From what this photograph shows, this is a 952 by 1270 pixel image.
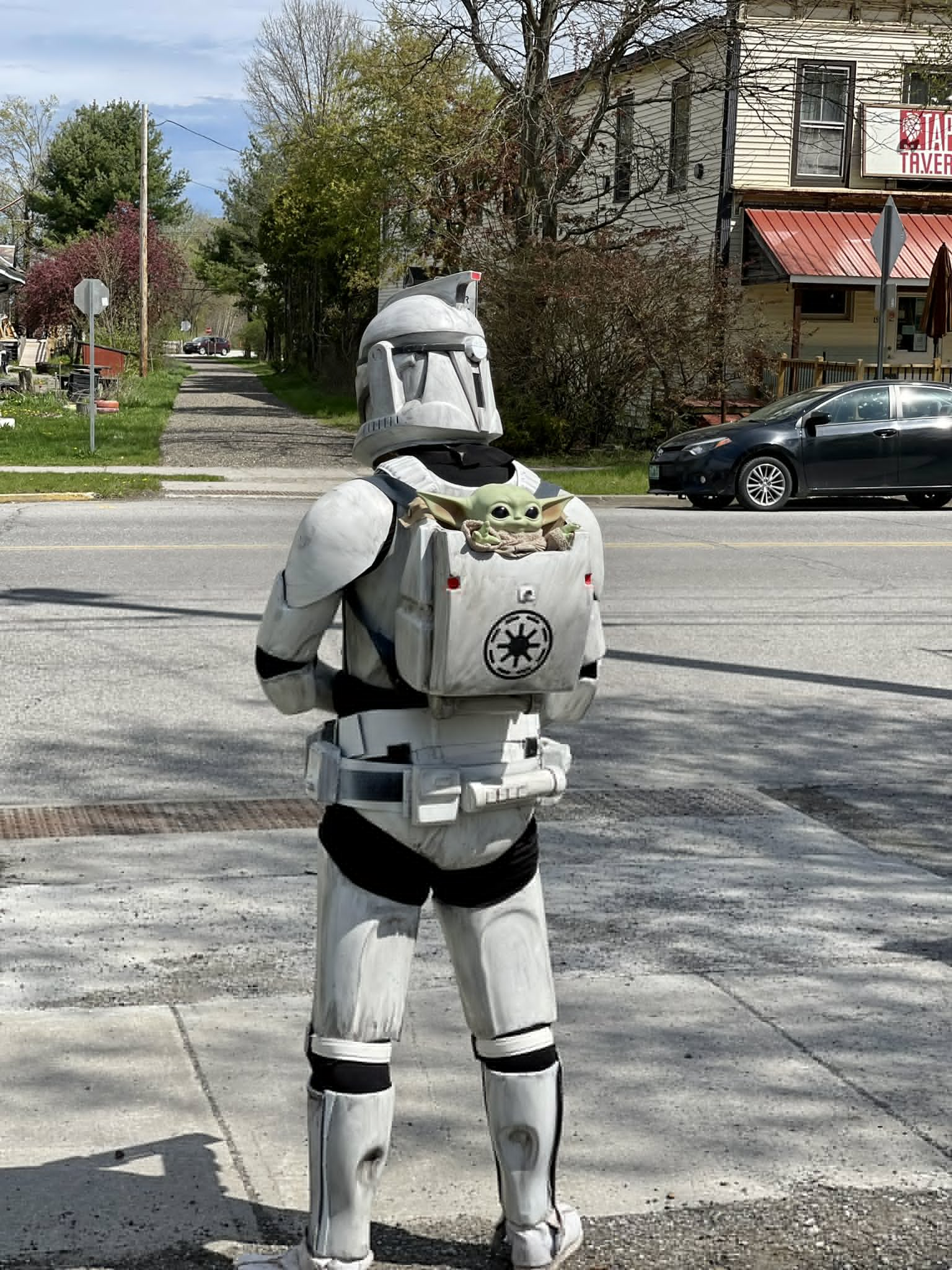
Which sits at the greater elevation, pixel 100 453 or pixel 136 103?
pixel 136 103

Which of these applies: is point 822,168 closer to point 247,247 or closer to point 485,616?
point 485,616

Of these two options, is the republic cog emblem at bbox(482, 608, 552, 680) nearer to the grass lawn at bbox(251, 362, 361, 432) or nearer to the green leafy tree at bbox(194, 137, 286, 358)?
the grass lawn at bbox(251, 362, 361, 432)

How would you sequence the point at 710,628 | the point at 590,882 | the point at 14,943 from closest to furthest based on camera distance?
the point at 14,943 → the point at 590,882 → the point at 710,628

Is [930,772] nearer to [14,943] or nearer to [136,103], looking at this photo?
[14,943]

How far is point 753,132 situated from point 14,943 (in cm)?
2802

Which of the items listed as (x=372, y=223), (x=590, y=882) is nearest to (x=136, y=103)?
(x=372, y=223)

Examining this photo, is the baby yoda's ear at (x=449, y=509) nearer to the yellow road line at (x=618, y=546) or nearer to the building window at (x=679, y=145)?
the yellow road line at (x=618, y=546)

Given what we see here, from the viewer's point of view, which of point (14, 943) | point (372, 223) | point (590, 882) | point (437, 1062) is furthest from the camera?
point (372, 223)

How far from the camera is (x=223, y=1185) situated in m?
3.48

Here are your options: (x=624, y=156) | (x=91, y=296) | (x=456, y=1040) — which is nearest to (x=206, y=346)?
(x=624, y=156)

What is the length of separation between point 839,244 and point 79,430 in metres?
13.4

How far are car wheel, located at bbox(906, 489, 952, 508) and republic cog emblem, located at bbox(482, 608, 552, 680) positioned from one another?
18.2 m

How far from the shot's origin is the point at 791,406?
64.8 feet

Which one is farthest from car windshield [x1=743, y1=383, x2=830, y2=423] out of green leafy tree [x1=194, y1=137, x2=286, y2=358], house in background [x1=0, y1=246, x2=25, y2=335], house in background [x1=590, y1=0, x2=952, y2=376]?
green leafy tree [x1=194, y1=137, x2=286, y2=358]
